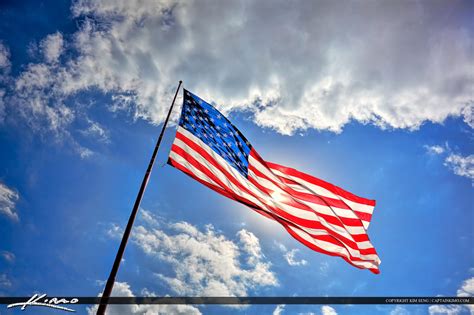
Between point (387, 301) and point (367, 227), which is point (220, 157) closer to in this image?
point (367, 227)

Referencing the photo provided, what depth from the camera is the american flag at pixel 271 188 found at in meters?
11.2

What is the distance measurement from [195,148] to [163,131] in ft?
4.43

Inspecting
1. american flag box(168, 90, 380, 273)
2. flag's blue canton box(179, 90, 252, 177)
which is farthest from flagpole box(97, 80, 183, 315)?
flag's blue canton box(179, 90, 252, 177)

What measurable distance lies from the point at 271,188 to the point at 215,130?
11.1ft

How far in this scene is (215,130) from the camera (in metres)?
12.8

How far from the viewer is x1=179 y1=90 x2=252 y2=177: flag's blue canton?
1225cm

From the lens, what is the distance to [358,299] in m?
9.53

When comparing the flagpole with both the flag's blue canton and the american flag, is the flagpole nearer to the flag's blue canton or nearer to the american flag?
Answer: the american flag

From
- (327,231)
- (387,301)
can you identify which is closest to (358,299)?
(387,301)
